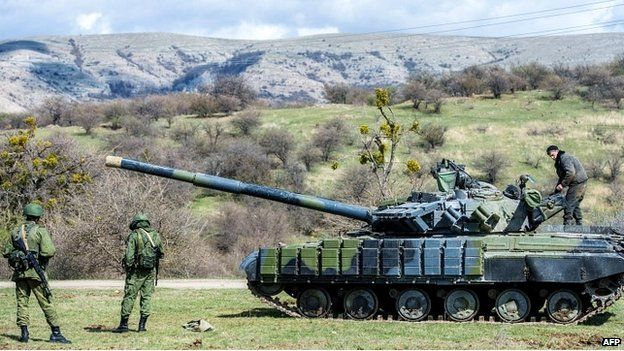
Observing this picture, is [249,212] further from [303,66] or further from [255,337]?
[303,66]

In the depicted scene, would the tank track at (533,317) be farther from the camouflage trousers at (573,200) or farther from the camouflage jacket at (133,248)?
the camouflage jacket at (133,248)

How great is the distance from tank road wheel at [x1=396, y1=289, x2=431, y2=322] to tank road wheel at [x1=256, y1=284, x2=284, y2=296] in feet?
7.50

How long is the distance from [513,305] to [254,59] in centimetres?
15228

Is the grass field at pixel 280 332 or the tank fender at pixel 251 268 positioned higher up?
the tank fender at pixel 251 268

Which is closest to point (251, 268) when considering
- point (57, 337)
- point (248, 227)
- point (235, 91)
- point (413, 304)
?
point (413, 304)

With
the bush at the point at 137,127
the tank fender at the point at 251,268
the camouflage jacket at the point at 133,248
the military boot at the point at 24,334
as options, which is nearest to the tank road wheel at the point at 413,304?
the tank fender at the point at 251,268

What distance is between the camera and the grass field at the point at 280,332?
49.5ft

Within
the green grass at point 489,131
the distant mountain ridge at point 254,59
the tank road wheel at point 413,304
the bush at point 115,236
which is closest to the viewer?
the tank road wheel at point 413,304

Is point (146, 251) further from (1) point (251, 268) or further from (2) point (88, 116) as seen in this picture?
(2) point (88, 116)

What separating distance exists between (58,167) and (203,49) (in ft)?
497

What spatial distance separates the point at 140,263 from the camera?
52.2 ft

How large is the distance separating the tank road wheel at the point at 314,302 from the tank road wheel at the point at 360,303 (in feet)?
1.27

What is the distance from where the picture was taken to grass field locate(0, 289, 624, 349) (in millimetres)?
15086

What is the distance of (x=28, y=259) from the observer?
49.0ft
